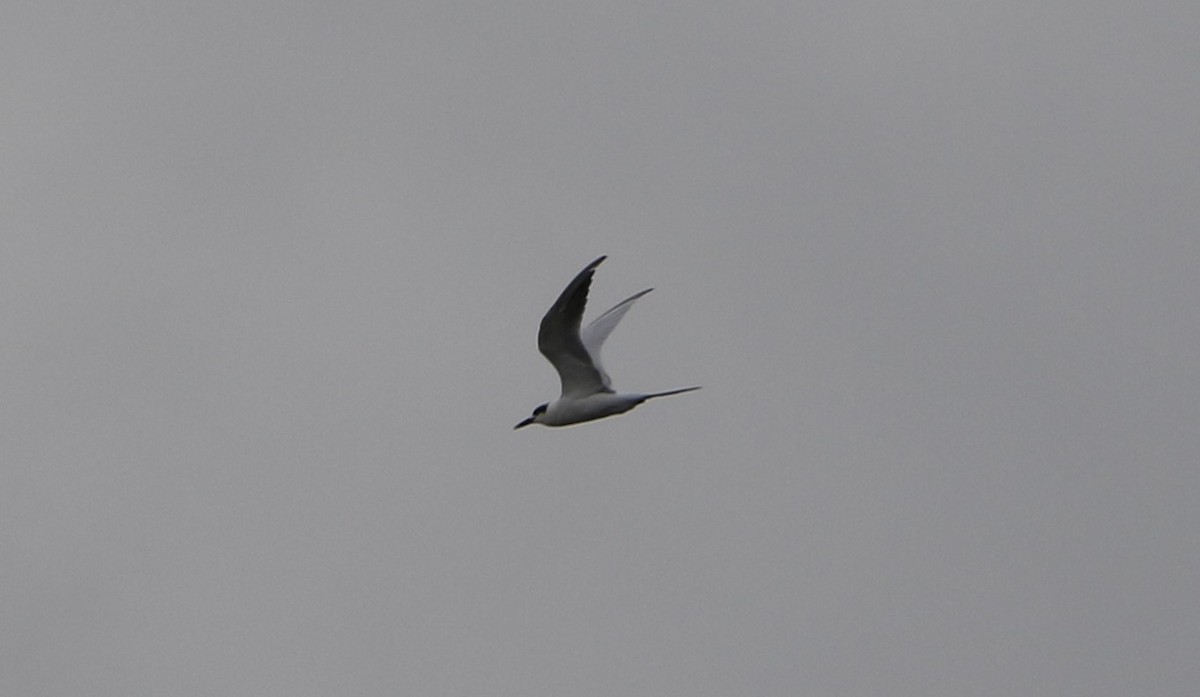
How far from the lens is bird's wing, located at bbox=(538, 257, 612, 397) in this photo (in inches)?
1458

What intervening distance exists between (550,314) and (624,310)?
3283 mm

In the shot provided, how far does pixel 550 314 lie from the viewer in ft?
123

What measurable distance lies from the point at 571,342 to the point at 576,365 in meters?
0.56

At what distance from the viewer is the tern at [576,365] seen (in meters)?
37.3

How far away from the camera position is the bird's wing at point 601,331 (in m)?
38.7

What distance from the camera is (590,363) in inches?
1515

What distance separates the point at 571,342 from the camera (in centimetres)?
3806

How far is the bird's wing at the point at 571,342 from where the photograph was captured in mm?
37031

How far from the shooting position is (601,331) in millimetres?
39812

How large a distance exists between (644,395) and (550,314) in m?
1.83

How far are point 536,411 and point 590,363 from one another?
54.6 inches

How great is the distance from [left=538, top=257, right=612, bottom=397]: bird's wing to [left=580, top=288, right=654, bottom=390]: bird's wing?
0.12m

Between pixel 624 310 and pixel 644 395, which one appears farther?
pixel 624 310

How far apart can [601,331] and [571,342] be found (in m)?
1.81
